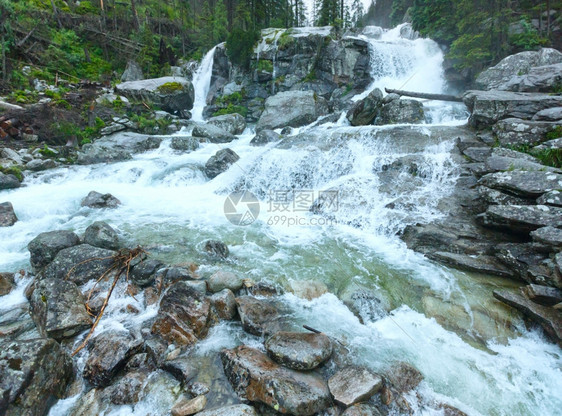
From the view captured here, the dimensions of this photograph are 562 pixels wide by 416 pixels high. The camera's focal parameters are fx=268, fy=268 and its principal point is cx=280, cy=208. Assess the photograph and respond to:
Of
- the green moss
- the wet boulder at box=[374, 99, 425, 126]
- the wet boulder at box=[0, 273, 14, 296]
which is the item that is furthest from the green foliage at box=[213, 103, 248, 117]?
the wet boulder at box=[0, 273, 14, 296]

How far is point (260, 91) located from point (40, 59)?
15.9 metres

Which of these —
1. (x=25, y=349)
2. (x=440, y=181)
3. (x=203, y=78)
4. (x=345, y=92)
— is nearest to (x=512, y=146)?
(x=440, y=181)

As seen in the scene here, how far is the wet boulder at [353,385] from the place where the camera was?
313 cm

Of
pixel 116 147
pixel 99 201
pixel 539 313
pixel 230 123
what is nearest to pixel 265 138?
pixel 230 123

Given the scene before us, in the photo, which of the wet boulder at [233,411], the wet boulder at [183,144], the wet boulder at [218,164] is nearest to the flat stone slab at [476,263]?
the wet boulder at [233,411]

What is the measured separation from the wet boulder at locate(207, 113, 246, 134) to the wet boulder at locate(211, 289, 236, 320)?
14.4m

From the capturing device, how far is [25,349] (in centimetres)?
315

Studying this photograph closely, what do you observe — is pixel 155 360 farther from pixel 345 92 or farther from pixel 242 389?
pixel 345 92

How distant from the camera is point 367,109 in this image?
534 inches

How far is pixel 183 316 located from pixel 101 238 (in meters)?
3.44

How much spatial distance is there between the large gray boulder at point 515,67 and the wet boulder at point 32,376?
16997 mm

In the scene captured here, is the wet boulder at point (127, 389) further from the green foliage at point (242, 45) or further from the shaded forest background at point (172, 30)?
the green foliage at point (242, 45)

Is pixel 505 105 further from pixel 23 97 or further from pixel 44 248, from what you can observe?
pixel 23 97

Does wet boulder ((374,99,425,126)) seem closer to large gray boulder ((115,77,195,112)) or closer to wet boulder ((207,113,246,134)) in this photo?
wet boulder ((207,113,246,134))
